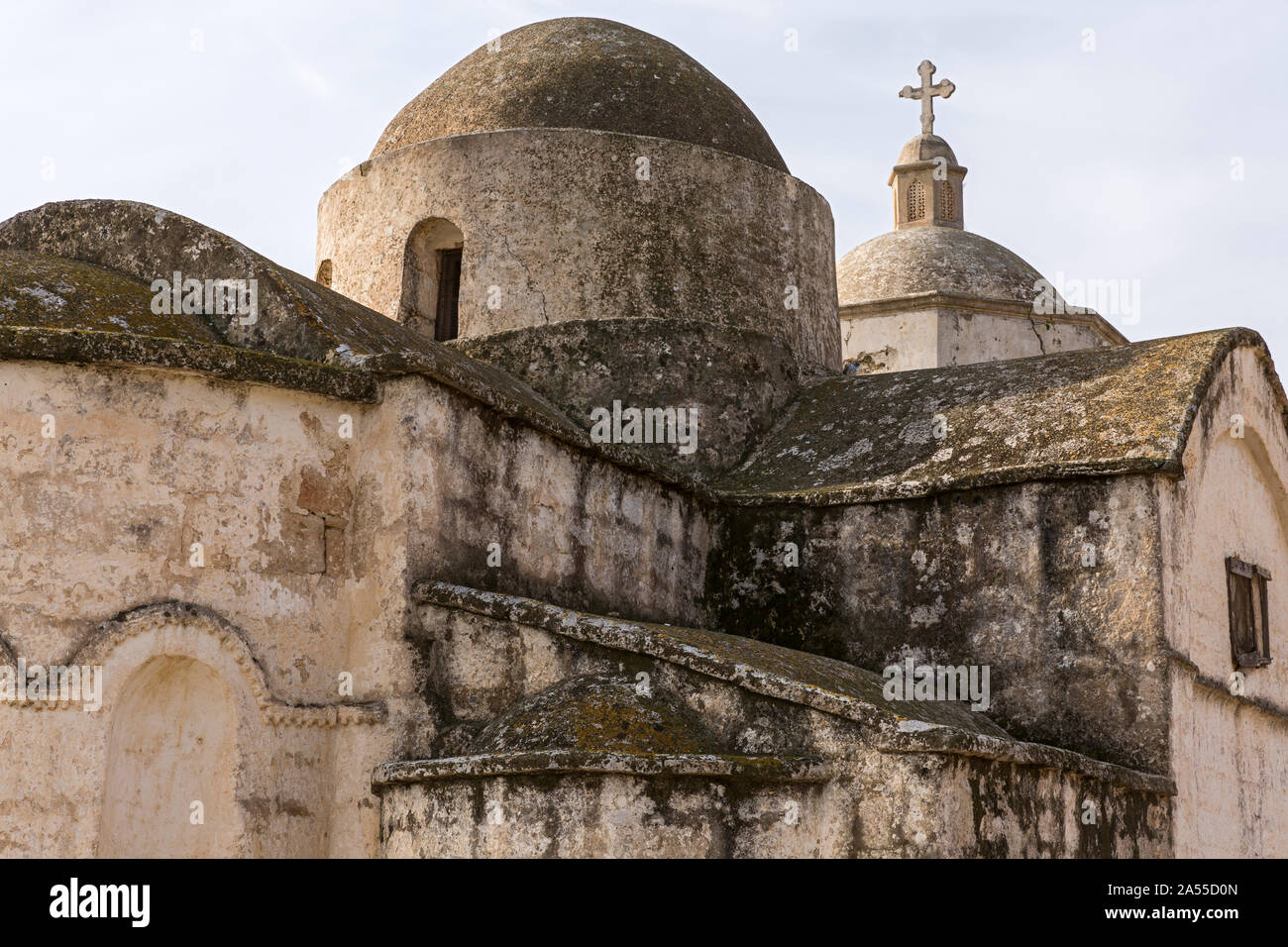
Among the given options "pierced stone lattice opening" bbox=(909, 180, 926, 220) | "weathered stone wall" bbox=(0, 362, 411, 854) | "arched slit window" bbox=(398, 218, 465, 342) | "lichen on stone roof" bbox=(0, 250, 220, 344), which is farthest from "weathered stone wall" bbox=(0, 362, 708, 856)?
"pierced stone lattice opening" bbox=(909, 180, 926, 220)

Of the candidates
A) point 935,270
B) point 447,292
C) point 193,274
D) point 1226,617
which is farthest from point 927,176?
point 193,274

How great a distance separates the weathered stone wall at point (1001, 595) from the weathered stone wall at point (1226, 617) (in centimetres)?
27

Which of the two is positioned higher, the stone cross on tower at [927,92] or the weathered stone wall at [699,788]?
the stone cross on tower at [927,92]

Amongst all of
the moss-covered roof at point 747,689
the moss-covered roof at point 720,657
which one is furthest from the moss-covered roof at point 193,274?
the moss-covered roof at point 747,689

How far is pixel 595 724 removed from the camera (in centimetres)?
880

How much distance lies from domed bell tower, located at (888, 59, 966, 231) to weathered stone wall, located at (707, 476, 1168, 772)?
11221 mm

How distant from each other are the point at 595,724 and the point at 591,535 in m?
2.77

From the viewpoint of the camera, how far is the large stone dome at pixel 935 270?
20688 mm

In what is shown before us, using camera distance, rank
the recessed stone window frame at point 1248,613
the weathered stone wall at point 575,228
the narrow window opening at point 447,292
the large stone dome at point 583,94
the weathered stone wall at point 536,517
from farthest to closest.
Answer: the large stone dome at point 583,94, the narrow window opening at point 447,292, the weathered stone wall at point 575,228, the recessed stone window frame at point 1248,613, the weathered stone wall at point 536,517

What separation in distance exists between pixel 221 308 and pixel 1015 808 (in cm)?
597

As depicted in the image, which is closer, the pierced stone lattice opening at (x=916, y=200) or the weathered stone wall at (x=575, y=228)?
the weathered stone wall at (x=575, y=228)

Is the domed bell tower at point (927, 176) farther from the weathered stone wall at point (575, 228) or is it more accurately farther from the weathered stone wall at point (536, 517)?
the weathered stone wall at point (536, 517)

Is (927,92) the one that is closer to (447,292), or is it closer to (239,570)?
(447,292)

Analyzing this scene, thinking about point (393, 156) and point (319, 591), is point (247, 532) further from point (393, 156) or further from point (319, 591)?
point (393, 156)
